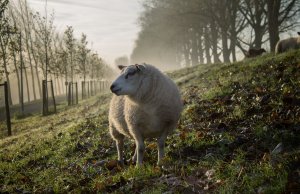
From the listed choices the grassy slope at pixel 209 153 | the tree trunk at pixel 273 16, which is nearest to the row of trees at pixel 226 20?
the tree trunk at pixel 273 16

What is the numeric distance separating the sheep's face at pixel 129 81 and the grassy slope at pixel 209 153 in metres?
1.44

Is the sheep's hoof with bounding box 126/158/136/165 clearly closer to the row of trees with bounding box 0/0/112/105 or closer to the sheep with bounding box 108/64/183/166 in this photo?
the sheep with bounding box 108/64/183/166

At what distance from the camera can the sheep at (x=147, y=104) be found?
699cm

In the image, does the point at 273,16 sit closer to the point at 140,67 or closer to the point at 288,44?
the point at 288,44

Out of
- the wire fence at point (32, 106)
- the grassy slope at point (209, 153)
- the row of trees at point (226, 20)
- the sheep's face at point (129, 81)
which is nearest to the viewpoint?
the grassy slope at point (209, 153)

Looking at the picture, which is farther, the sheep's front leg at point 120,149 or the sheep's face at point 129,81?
the sheep's front leg at point 120,149

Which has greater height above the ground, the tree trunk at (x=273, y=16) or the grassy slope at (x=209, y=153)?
the tree trunk at (x=273, y=16)

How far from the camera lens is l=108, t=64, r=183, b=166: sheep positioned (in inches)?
275

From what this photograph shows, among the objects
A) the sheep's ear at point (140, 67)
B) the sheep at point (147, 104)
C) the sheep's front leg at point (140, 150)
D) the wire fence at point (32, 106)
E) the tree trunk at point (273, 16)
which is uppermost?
the tree trunk at point (273, 16)

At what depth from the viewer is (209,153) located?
623 centimetres

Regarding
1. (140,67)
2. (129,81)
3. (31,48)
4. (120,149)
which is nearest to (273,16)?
(140,67)

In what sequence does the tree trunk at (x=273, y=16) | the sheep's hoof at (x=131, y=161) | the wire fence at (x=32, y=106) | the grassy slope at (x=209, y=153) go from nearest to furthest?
1. the grassy slope at (x=209, y=153)
2. the sheep's hoof at (x=131, y=161)
3. the wire fence at (x=32, y=106)
4. the tree trunk at (x=273, y=16)

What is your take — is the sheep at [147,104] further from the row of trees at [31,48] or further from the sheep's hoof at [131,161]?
the row of trees at [31,48]

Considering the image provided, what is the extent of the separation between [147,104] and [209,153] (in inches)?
63.1
